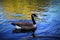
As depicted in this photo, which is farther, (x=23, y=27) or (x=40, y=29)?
(x=40, y=29)

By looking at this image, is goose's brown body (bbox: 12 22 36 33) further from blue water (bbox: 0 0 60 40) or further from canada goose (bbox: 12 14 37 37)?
blue water (bbox: 0 0 60 40)

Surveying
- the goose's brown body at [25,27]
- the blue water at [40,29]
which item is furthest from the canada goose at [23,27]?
the blue water at [40,29]

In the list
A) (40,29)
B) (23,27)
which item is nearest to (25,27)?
(23,27)

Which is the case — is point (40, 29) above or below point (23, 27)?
below

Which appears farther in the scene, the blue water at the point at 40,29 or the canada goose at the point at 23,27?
the canada goose at the point at 23,27

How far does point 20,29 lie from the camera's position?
5.90 meters

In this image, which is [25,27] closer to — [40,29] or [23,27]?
[23,27]

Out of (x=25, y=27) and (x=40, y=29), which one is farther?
(x=40, y=29)

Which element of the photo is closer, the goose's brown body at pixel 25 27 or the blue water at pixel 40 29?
the blue water at pixel 40 29

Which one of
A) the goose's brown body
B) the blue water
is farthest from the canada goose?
the blue water

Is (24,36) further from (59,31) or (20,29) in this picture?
(59,31)

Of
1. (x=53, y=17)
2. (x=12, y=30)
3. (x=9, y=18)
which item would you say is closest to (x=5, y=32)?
(x=12, y=30)

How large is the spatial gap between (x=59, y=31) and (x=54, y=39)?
0.73 m

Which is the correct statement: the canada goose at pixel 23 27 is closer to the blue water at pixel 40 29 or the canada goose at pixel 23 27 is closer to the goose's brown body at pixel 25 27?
the goose's brown body at pixel 25 27
